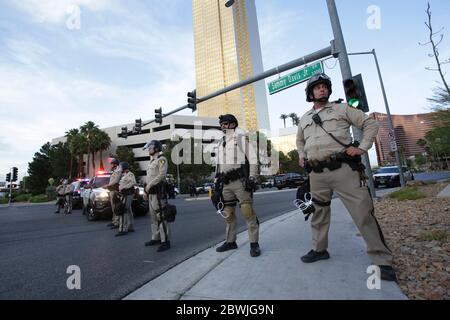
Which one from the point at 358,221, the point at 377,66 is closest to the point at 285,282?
the point at 358,221

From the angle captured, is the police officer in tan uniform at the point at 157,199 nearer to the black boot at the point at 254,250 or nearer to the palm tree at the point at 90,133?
the black boot at the point at 254,250

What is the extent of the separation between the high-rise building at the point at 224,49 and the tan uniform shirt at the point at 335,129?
243 ft

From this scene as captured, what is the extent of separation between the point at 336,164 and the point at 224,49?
8310cm

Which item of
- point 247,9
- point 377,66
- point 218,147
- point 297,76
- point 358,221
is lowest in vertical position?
point 358,221

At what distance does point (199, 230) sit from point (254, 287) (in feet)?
13.2

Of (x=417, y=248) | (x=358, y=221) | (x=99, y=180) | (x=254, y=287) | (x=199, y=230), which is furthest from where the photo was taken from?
(x=99, y=180)

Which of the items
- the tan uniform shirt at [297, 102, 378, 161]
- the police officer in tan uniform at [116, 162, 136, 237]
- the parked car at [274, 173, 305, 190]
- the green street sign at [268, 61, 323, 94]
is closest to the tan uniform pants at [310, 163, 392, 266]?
the tan uniform shirt at [297, 102, 378, 161]

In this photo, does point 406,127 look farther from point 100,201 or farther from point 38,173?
point 38,173

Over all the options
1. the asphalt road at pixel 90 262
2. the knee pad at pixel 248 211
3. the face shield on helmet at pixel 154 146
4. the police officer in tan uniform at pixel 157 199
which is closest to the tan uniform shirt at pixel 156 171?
the police officer in tan uniform at pixel 157 199

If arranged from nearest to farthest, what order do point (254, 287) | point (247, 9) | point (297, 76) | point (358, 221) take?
point (254, 287) → point (358, 221) → point (297, 76) → point (247, 9)

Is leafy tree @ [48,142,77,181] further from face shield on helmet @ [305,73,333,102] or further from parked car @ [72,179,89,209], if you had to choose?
face shield on helmet @ [305,73,333,102]

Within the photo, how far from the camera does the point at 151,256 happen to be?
387cm

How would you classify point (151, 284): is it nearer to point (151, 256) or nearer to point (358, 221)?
point (151, 256)

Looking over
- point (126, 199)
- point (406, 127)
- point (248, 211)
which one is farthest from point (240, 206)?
point (406, 127)
